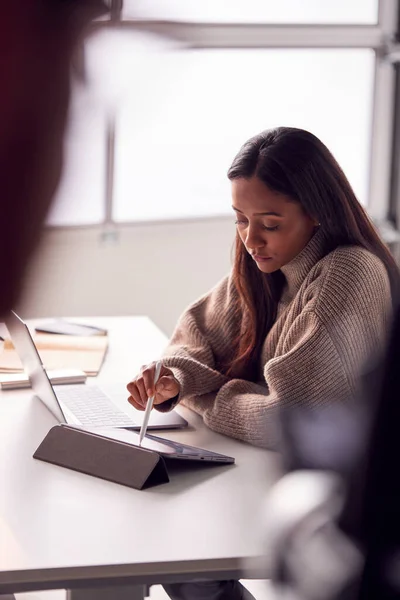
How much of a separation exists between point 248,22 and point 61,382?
2248mm

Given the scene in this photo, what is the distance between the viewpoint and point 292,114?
3.62 meters

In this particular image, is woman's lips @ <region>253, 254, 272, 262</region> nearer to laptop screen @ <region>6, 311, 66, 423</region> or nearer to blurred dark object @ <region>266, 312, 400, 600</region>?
laptop screen @ <region>6, 311, 66, 423</region>

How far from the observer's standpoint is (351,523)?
107 cm

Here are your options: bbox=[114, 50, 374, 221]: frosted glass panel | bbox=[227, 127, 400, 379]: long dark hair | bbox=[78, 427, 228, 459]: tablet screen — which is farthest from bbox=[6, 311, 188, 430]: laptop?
bbox=[114, 50, 374, 221]: frosted glass panel

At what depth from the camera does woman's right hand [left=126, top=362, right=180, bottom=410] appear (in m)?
1.53

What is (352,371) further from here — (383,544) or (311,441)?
(383,544)

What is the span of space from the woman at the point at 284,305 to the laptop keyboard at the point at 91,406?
0.16ft

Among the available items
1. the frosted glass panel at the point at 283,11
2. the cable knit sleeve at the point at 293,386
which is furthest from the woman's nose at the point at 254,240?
the frosted glass panel at the point at 283,11

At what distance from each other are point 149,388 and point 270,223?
394 mm

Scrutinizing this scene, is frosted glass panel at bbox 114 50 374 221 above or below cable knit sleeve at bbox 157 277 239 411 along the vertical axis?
above

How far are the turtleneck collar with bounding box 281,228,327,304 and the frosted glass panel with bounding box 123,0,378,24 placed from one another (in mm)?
2050

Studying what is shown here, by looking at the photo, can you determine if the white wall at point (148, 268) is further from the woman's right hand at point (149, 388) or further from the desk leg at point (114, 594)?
the desk leg at point (114, 594)

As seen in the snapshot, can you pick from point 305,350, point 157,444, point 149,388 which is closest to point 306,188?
point 305,350

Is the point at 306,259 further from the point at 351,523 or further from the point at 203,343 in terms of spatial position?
the point at 351,523
